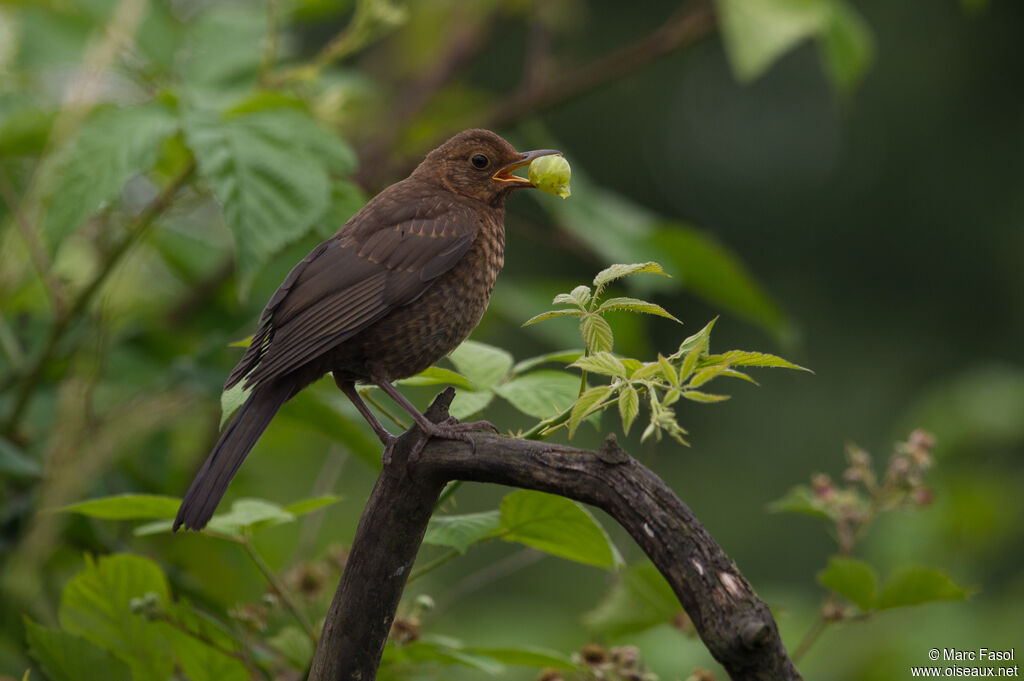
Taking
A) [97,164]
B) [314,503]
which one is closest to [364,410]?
[314,503]

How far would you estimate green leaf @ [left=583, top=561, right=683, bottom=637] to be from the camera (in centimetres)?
233

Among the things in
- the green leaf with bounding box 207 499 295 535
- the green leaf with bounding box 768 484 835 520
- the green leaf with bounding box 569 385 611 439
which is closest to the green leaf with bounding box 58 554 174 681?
the green leaf with bounding box 207 499 295 535

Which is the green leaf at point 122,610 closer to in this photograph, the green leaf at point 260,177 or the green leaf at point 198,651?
the green leaf at point 198,651

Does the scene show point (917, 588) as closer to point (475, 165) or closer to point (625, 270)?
point (625, 270)

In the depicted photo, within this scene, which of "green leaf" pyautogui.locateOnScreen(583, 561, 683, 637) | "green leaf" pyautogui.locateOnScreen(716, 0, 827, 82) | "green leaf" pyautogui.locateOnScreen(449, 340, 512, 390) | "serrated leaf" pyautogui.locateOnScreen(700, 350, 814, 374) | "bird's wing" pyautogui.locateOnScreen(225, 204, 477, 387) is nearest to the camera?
"serrated leaf" pyautogui.locateOnScreen(700, 350, 814, 374)

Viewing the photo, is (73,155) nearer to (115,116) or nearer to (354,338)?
(115,116)

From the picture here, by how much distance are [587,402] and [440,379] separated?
0.58 m

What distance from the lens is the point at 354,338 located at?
2381 mm

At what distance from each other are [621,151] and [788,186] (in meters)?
1.75

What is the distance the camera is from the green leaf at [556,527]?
1859 mm

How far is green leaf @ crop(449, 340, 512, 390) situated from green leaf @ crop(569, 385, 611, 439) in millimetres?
491

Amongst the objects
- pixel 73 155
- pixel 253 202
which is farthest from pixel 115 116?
pixel 253 202

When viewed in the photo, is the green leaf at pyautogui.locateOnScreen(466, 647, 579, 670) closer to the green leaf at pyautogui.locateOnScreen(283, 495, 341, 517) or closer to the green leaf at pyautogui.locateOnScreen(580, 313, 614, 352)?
the green leaf at pyautogui.locateOnScreen(283, 495, 341, 517)

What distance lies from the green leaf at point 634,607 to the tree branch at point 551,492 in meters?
0.62
